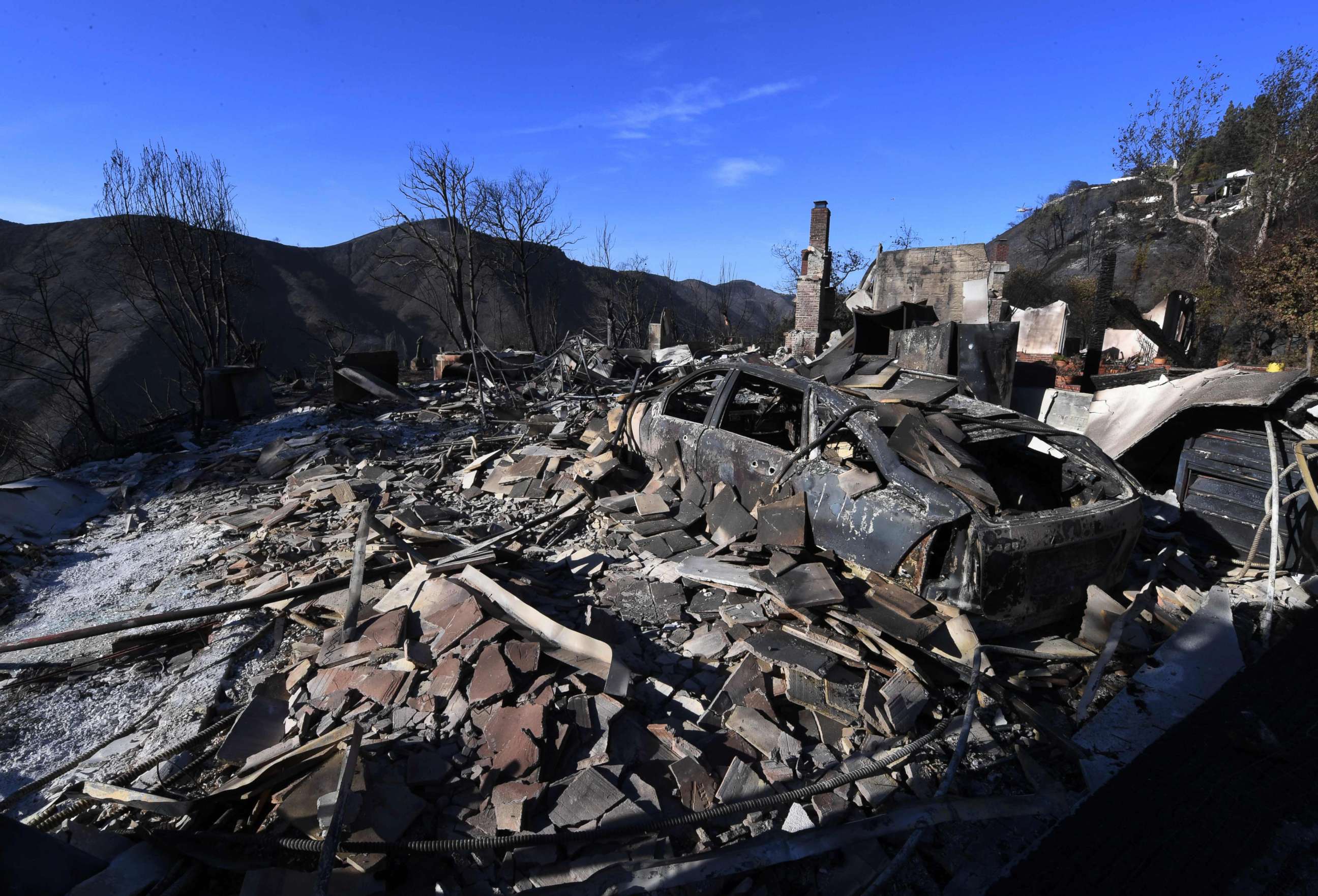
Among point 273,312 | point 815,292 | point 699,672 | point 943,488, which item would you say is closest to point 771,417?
point 943,488

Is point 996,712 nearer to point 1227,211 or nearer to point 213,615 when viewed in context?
point 213,615

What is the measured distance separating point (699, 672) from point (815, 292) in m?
15.3

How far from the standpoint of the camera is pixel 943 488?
11.3 feet

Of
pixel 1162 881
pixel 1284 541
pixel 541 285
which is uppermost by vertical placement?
pixel 541 285

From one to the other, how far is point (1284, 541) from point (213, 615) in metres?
8.10

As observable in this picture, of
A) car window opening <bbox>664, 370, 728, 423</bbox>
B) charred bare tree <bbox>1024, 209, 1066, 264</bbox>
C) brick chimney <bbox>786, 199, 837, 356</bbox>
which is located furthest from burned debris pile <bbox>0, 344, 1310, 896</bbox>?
charred bare tree <bbox>1024, 209, 1066, 264</bbox>

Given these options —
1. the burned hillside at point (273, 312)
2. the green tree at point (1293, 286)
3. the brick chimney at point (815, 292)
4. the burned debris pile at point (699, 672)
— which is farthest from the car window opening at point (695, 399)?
the green tree at point (1293, 286)

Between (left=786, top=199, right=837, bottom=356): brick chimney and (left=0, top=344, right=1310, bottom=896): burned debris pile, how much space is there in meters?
12.1

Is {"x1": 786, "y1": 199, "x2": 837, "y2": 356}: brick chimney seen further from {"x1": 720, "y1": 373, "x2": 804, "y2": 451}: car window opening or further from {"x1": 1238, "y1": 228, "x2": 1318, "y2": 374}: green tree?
{"x1": 720, "y1": 373, "x2": 804, "y2": 451}: car window opening

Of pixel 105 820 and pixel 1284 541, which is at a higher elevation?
pixel 1284 541

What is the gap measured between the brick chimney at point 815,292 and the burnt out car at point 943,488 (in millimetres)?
12250

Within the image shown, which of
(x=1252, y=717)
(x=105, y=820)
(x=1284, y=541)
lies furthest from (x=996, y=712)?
(x=105, y=820)

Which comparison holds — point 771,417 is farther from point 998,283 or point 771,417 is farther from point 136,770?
point 998,283

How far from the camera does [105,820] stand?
8.10 ft
